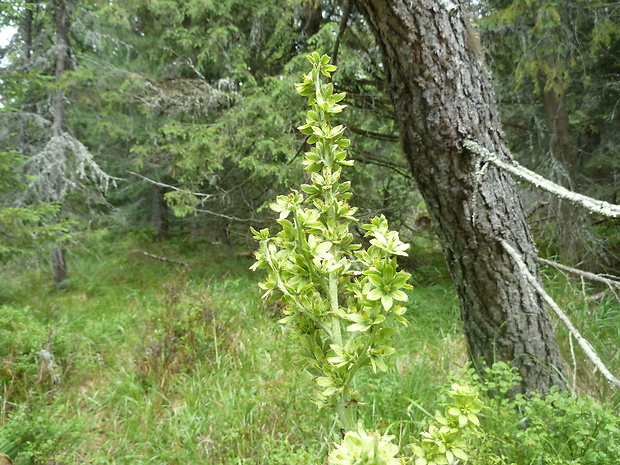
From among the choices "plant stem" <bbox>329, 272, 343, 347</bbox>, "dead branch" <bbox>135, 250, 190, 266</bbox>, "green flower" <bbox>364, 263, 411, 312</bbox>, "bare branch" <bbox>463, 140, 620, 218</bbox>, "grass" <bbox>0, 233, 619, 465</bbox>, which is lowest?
"grass" <bbox>0, 233, 619, 465</bbox>

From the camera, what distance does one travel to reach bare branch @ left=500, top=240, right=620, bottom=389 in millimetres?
1232

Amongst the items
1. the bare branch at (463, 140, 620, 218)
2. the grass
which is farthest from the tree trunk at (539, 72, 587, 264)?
the bare branch at (463, 140, 620, 218)

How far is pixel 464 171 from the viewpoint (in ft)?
6.03

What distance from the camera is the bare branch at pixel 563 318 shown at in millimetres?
1232

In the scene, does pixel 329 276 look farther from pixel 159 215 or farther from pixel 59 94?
pixel 159 215

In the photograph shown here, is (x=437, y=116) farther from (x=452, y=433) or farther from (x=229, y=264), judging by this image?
(x=229, y=264)

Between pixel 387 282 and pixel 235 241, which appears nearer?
pixel 387 282

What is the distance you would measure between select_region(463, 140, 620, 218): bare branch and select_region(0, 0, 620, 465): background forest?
2.03 ft

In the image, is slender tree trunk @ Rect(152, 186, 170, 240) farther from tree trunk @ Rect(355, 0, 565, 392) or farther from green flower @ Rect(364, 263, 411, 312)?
green flower @ Rect(364, 263, 411, 312)

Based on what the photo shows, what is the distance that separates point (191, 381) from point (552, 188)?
3.04 meters

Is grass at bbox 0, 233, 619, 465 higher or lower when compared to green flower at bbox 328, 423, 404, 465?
lower

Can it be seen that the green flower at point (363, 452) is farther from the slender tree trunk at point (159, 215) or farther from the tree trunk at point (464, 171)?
the slender tree trunk at point (159, 215)

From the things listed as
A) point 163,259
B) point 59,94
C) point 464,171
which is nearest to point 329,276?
point 464,171

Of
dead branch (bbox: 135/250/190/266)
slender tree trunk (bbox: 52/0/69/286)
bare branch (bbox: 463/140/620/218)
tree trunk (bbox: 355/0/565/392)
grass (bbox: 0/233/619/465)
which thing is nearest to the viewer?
bare branch (bbox: 463/140/620/218)
